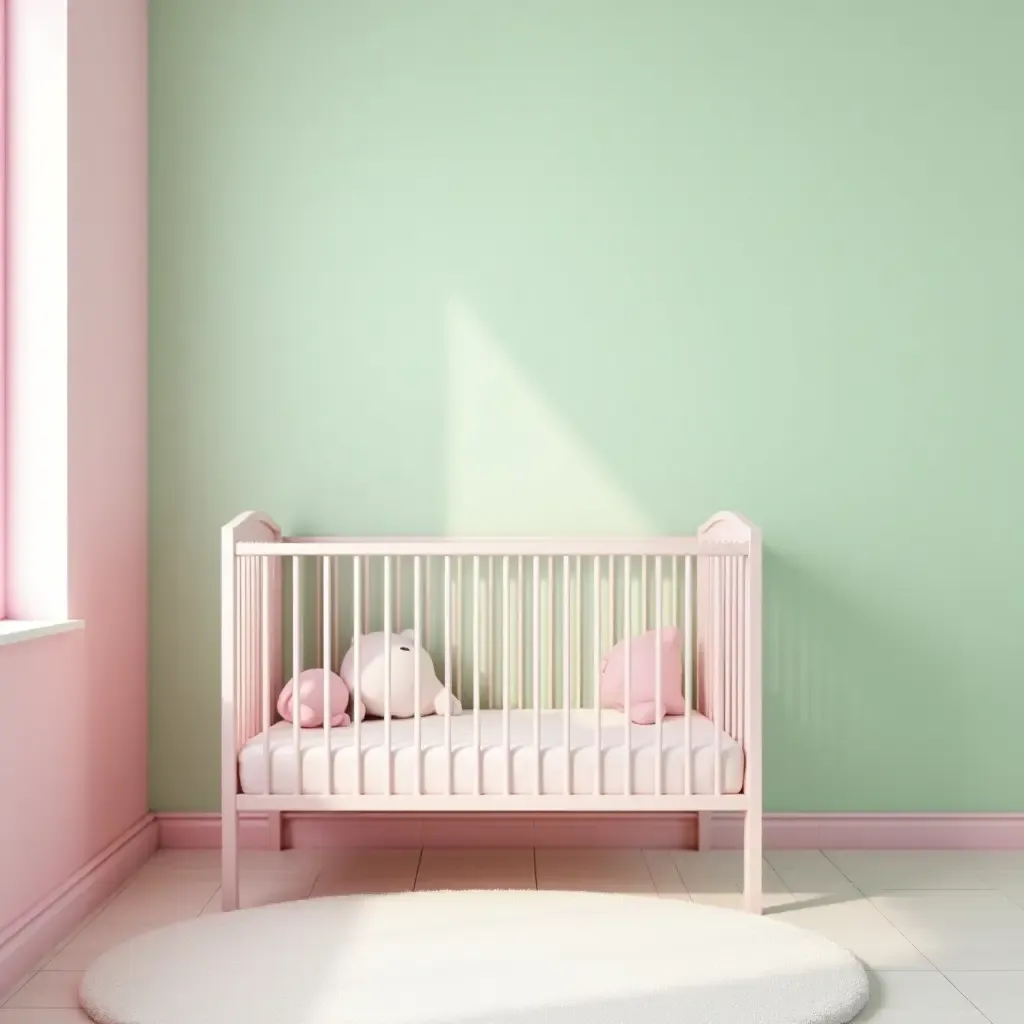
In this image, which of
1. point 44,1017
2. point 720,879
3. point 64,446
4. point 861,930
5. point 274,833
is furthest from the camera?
point 274,833

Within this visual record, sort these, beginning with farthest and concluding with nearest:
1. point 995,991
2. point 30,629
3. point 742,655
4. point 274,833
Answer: point 274,833
point 742,655
point 30,629
point 995,991

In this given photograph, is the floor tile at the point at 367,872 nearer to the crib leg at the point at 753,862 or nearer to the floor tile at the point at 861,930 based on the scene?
the crib leg at the point at 753,862

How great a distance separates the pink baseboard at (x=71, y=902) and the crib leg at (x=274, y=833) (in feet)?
0.96

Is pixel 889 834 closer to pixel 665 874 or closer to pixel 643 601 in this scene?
pixel 665 874

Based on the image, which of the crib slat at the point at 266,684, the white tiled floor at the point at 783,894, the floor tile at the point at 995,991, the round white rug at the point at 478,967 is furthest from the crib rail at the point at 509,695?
the floor tile at the point at 995,991

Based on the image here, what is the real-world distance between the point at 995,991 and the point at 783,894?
618 millimetres

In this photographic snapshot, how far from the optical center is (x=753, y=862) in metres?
2.48

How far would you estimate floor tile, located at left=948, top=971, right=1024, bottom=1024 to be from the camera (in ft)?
6.37

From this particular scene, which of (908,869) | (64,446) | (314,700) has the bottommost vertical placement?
(908,869)

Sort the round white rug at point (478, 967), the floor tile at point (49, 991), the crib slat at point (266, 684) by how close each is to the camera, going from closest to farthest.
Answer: the round white rug at point (478, 967), the floor tile at point (49, 991), the crib slat at point (266, 684)

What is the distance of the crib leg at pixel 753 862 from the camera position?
2.46 meters

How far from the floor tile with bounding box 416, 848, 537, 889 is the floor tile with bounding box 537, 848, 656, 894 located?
0.04 m

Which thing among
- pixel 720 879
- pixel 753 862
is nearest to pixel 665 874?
pixel 720 879

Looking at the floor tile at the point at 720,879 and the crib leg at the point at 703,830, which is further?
the crib leg at the point at 703,830
